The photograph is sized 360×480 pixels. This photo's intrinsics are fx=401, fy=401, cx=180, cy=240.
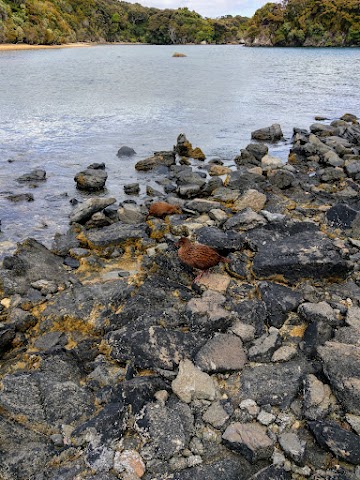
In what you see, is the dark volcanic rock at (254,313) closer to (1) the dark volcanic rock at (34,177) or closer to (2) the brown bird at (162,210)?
(2) the brown bird at (162,210)

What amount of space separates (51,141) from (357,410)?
16.0 metres

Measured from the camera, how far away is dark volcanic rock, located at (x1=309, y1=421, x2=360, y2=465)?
372cm

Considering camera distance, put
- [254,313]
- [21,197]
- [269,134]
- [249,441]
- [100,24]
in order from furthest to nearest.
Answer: [100,24]
[269,134]
[21,197]
[254,313]
[249,441]

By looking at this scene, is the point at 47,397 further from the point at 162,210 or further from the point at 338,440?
the point at 162,210

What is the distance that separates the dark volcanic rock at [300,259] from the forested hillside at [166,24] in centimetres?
9483

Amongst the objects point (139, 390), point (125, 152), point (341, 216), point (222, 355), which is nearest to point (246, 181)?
point (341, 216)

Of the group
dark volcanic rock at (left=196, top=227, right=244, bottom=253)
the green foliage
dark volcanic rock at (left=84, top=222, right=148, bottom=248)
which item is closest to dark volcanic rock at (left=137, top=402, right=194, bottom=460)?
dark volcanic rock at (left=196, top=227, right=244, bottom=253)

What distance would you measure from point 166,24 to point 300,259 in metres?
191

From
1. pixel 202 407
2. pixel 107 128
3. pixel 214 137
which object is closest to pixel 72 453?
pixel 202 407

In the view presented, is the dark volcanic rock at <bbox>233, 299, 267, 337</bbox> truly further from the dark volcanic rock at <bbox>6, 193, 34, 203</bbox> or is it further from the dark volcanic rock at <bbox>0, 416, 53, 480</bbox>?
the dark volcanic rock at <bbox>6, 193, 34, 203</bbox>

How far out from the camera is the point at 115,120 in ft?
69.5

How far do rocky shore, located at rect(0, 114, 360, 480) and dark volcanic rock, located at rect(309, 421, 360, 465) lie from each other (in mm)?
10

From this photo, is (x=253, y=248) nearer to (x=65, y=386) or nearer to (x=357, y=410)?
(x=357, y=410)

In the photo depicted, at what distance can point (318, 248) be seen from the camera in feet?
22.2
